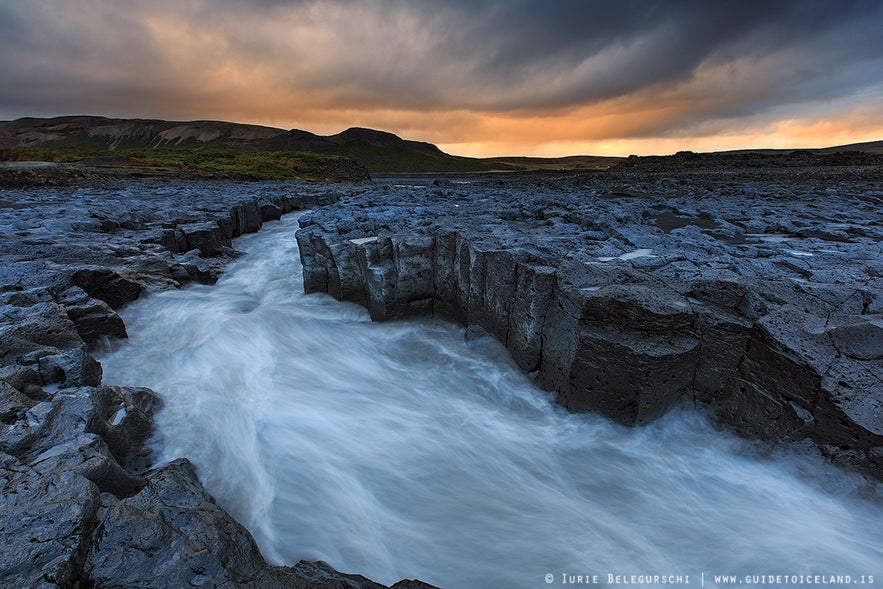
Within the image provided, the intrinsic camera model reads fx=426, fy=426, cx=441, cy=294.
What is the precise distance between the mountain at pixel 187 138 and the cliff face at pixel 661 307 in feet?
368

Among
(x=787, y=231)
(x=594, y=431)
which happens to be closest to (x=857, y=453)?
(x=594, y=431)

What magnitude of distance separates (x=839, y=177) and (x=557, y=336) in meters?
29.5

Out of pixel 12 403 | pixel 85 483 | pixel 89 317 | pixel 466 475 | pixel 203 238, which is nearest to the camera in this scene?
pixel 85 483

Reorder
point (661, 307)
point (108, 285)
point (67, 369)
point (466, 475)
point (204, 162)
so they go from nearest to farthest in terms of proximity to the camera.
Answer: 1. point (67, 369)
2. point (661, 307)
3. point (466, 475)
4. point (108, 285)
5. point (204, 162)

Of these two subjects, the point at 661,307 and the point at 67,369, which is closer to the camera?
the point at 67,369

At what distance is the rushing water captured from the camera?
136 inches

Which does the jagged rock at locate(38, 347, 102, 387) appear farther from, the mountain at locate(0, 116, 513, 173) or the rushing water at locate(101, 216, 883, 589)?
the mountain at locate(0, 116, 513, 173)

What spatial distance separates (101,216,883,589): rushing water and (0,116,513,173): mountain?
113965 mm

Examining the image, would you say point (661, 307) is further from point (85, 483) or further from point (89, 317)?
point (89, 317)

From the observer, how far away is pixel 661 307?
4363mm

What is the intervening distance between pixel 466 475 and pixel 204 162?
49970 millimetres

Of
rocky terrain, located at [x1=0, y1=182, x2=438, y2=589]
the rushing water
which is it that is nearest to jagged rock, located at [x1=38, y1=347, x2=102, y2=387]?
rocky terrain, located at [x1=0, y1=182, x2=438, y2=589]

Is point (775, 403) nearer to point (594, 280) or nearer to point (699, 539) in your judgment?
point (699, 539)

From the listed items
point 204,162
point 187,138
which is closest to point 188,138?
point 187,138
